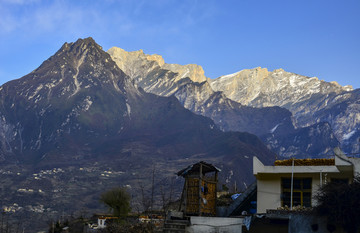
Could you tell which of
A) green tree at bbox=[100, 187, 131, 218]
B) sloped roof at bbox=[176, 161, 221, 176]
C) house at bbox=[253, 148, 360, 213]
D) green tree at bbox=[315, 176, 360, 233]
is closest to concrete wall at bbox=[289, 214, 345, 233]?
green tree at bbox=[315, 176, 360, 233]

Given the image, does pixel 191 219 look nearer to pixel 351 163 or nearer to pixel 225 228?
pixel 225 228

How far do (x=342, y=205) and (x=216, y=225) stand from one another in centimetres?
860

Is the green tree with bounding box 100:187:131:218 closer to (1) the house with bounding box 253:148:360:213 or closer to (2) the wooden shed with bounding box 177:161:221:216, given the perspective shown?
(2) the wooden shed with bounding box 177:161:221:216

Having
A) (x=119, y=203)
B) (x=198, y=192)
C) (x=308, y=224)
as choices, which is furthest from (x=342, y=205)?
(x=119, y=203)

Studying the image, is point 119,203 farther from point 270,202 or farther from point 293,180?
point 293,180

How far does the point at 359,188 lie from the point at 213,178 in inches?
524

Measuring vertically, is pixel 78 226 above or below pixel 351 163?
below

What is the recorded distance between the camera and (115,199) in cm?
7756

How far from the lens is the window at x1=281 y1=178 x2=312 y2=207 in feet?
129

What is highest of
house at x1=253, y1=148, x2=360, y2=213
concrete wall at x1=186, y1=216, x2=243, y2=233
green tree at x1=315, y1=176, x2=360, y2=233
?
house at x1=253, y1=148, x2=360, y2=213

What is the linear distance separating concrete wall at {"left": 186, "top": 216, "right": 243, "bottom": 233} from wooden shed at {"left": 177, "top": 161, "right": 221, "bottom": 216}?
80.2 inches

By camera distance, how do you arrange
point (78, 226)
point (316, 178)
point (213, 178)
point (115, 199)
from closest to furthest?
point (316, 178), point (213, 178), point (115, 199), point (78, 226)

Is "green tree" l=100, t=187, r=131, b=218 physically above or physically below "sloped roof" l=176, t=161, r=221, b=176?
below

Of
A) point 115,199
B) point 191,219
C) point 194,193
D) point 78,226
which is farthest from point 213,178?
point 78,226
